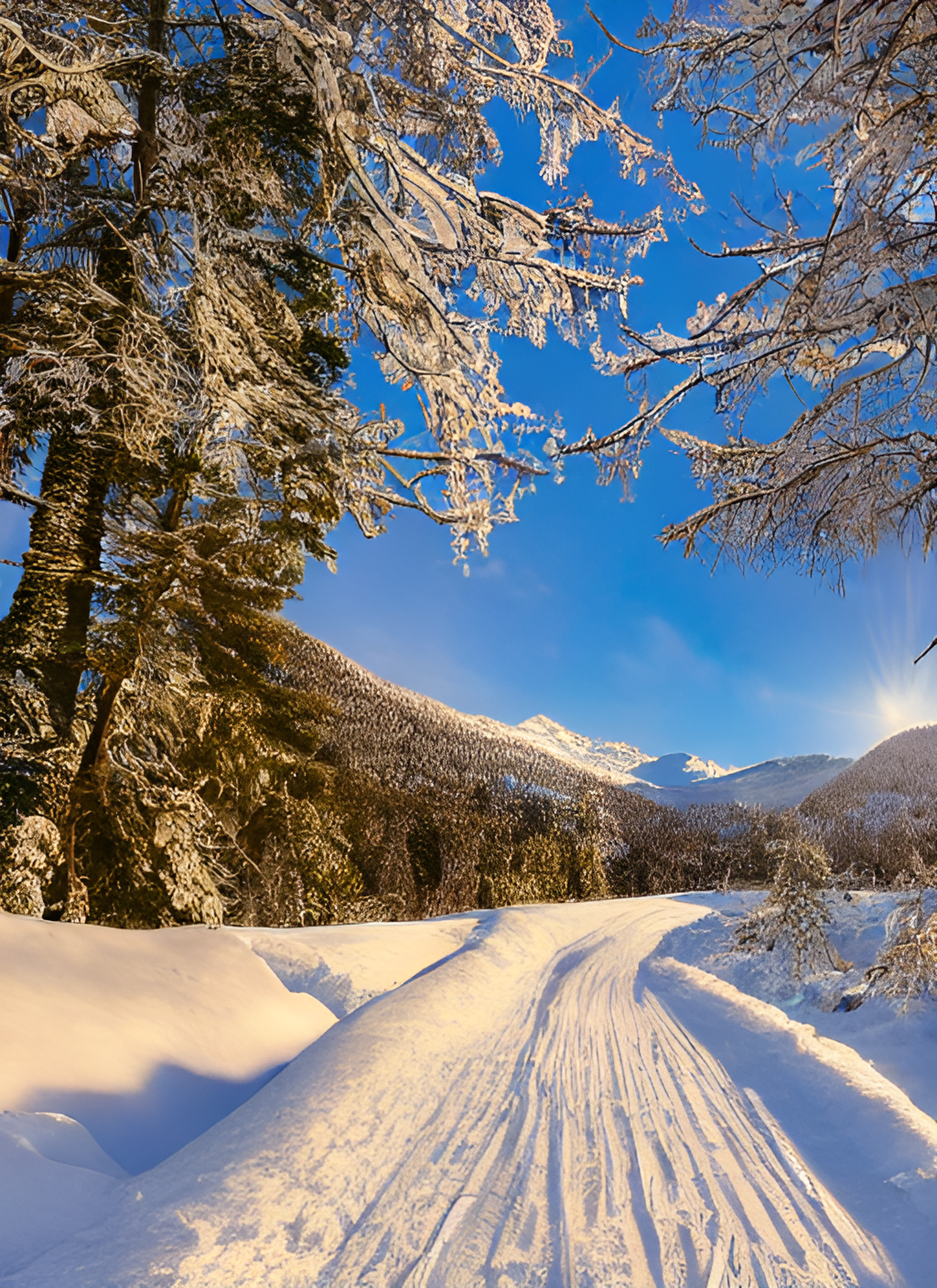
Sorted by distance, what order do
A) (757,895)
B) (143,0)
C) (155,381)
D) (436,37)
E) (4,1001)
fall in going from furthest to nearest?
(757,895) < (143,0) < (155,381) < (436,37) < (4,1001)

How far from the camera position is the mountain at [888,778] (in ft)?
123

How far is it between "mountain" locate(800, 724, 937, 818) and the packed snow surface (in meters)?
38.6

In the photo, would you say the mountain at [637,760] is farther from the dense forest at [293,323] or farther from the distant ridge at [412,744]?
the dense forest at [293,323]

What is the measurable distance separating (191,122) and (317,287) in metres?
2.14

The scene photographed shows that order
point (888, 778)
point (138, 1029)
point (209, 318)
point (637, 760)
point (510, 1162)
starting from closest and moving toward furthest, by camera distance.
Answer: point (510, 1162) < point (138, 1029) < point (209, 318) < point (888, 778) < point (637, 760)

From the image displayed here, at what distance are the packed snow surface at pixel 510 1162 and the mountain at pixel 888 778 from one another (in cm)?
3860

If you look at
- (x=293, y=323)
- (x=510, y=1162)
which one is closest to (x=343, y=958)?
(x=510, y=1162)

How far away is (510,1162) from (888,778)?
4543cm

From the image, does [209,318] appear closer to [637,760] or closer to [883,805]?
[883,805]

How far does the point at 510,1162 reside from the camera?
2160 millimetres

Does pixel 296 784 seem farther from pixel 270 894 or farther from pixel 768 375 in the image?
pixel 768 375

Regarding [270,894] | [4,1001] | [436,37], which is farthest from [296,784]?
[436,37]

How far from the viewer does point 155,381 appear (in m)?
4.80

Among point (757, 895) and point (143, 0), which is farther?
point (757, 895)
